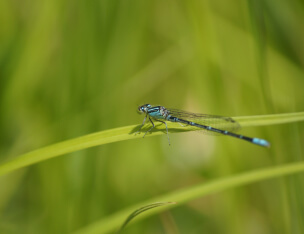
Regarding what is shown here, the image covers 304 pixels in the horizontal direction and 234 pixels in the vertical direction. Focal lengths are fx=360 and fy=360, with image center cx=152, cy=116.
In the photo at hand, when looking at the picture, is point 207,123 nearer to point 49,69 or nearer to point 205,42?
point 205,42

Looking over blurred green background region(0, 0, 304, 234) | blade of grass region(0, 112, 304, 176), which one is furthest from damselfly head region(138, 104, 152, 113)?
blade of grass region(0, 112, 304, 176)

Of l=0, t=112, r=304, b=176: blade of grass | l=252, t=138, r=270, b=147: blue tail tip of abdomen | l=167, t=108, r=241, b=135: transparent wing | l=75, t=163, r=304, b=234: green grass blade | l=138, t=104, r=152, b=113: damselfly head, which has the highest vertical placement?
l=138, t=104, r=152, b=113: damselfly head

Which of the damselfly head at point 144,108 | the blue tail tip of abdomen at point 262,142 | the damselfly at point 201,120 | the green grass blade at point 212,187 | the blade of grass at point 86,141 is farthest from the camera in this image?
the damselfly head at point 144,108

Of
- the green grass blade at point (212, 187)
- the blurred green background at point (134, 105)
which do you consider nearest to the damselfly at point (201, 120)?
the blurred green background at point (134, 105)

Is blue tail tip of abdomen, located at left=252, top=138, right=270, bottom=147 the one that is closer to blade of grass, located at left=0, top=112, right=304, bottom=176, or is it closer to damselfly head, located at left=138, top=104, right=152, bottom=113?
blade of grass, located at left=0, top=112, right=304, bottom=176

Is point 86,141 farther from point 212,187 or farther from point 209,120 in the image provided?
point 209,120

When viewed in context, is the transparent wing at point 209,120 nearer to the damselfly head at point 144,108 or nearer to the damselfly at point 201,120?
the damselfly at point 201,120
